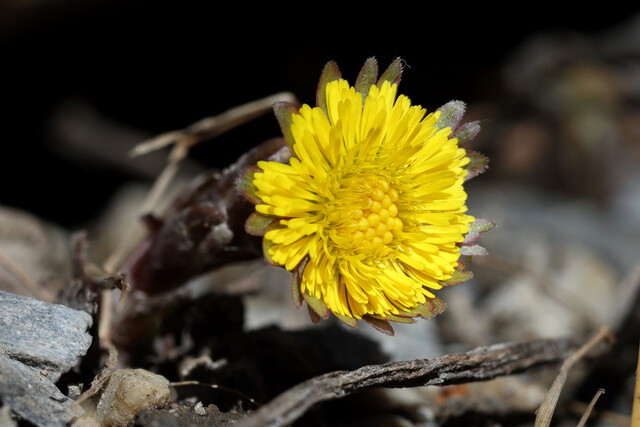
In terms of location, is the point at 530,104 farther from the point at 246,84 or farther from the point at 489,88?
the point at 246,84

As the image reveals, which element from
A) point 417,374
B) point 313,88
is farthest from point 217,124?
point 313,88

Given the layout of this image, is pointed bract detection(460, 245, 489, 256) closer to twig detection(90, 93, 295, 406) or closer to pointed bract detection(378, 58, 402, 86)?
pointed bract detection(378, 58, 402, 86)

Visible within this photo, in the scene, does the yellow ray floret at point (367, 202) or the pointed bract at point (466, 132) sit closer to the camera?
the yellow ray floret at point (367, 202)

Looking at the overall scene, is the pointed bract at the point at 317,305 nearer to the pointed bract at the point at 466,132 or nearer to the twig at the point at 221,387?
the twig at the point at 221,387

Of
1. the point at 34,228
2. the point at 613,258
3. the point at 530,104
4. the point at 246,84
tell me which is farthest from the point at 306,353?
the point at 530,104

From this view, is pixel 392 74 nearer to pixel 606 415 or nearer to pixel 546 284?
pixel 606 415

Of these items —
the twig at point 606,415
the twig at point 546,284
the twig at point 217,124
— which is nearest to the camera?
the twig at point 606,415

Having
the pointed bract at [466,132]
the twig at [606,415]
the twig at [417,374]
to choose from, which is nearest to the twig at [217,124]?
the pointed bract at [466,132]

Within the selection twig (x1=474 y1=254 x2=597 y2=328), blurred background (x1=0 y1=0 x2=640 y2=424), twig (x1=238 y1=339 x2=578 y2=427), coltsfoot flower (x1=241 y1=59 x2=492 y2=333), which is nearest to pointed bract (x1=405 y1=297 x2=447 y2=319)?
coltsfoot flower (x1=241 y1=59 x2=492 y2=333)
